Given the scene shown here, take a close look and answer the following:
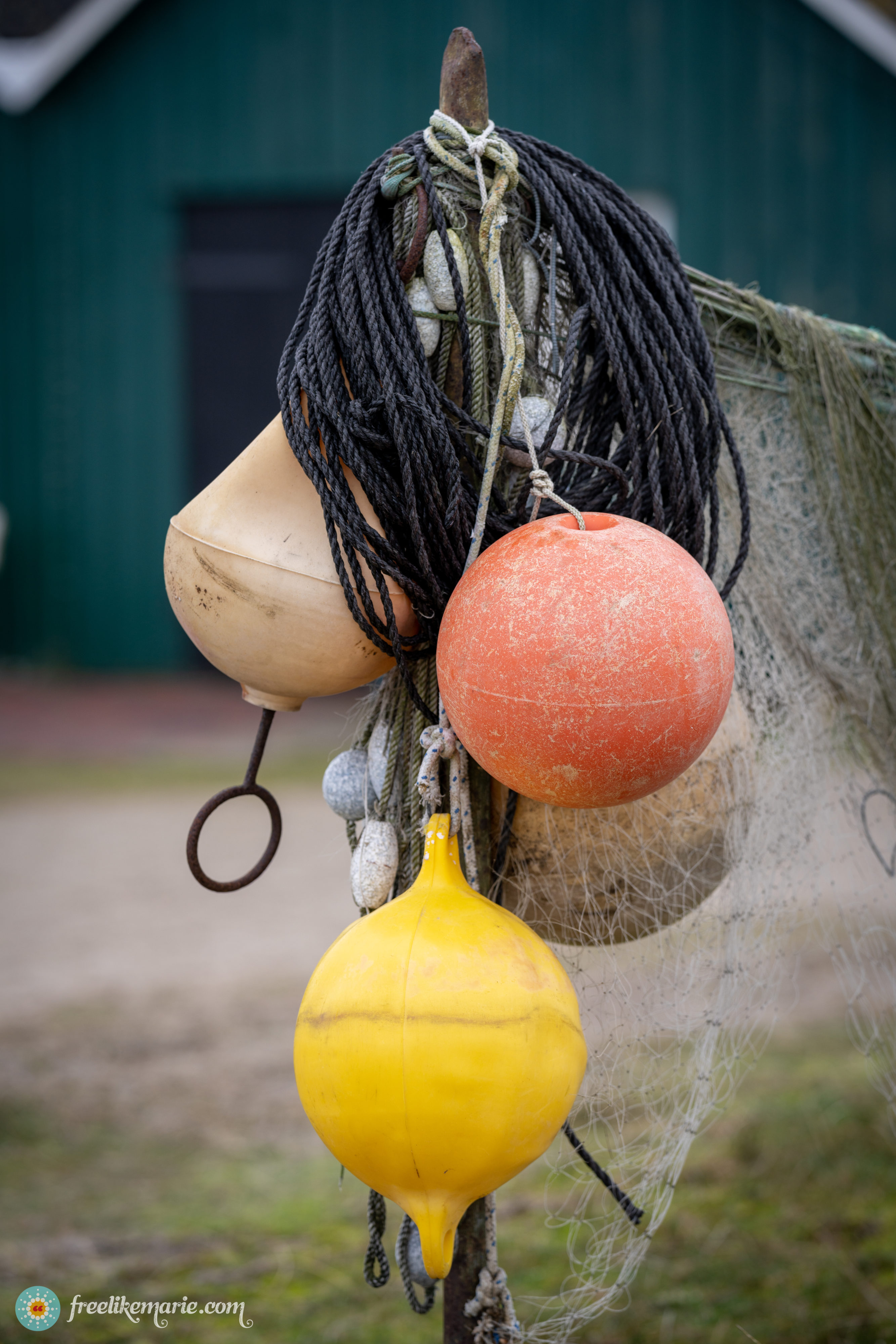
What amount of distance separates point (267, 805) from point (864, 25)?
7693 millimetres

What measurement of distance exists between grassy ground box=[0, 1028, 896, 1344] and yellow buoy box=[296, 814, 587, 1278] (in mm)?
A: 1350

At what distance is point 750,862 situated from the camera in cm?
164

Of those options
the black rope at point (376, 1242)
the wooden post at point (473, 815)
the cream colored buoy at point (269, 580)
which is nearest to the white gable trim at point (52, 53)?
the wooden post at point (473, 815)

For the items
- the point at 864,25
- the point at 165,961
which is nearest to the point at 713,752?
the point at 165,961

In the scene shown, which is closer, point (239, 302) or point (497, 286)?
point (497, 286)

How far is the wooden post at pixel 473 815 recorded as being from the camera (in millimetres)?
A: 1223

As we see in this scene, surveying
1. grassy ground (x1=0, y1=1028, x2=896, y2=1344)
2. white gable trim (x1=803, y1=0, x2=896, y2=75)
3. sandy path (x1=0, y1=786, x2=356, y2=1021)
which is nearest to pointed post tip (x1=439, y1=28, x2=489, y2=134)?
grassy ground (x1=0, y1=1028, x2=896, y2=1344)

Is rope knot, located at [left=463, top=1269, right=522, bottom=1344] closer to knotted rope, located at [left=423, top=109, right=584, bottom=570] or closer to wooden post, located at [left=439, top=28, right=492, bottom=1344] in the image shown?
wooden post, located at [left=439, top=28, right=492, bottom=1344]

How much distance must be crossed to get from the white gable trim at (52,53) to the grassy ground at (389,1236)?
22.8ft

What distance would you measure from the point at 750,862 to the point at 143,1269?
160 cm

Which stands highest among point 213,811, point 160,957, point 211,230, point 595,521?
point 595,521

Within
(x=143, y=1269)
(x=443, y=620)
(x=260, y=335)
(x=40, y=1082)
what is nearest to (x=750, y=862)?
(x=443, y=620)

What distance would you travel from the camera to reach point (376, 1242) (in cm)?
139

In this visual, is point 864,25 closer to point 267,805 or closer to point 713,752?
point 713,752
